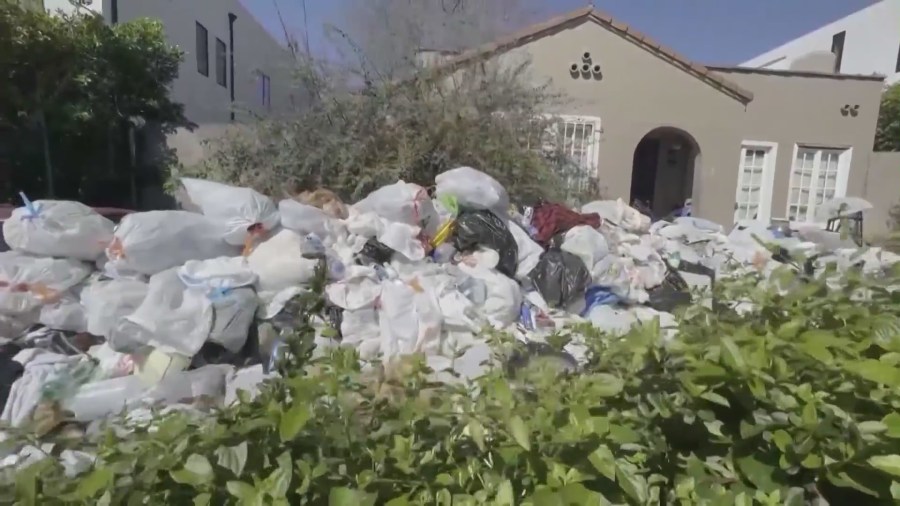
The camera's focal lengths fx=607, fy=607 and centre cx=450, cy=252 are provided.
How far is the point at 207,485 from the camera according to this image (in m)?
0.79

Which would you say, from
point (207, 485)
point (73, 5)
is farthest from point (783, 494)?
point (73, 5)

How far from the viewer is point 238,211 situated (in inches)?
137

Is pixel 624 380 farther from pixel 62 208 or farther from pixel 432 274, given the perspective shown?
pixel 62 208

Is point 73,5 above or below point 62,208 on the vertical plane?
above

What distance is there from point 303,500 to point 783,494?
752mm

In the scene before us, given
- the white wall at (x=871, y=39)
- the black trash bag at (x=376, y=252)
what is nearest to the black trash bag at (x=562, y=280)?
the black trash bag at (x=376, y=252)

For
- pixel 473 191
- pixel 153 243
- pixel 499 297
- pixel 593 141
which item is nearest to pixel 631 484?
pixel 499 297

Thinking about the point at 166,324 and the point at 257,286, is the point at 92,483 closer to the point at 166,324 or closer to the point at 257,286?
the point at 166,324

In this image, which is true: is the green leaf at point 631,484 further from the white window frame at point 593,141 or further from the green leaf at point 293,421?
the white window frame at point 593,141

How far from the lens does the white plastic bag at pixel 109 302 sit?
283 centimetres

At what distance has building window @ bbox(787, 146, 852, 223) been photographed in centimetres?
1069

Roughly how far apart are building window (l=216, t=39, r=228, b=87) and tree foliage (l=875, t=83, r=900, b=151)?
17195 mm

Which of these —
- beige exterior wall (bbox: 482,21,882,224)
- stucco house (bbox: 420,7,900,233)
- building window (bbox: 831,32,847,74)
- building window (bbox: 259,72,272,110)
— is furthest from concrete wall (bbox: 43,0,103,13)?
building window (bbox: 831,32,847,74)

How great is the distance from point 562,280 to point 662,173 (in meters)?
8.89
